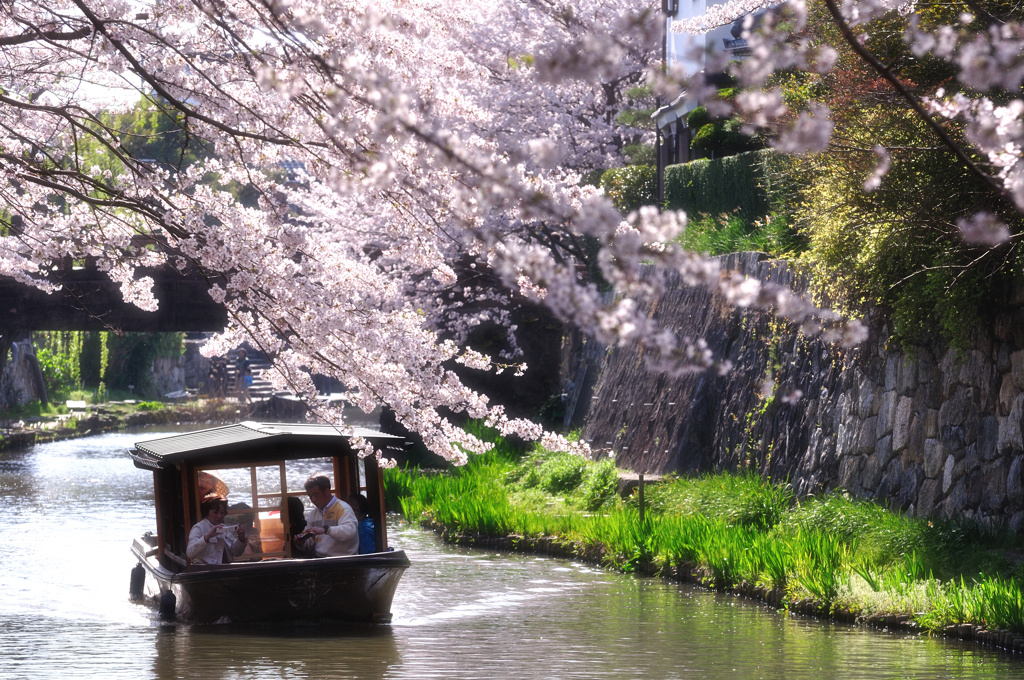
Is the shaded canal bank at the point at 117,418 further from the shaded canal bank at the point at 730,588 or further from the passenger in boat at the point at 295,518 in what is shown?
the passenger in boat at the point at 295,518

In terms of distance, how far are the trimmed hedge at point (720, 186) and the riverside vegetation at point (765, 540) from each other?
505 cm

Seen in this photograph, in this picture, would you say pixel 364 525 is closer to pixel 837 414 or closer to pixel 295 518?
pixel 295 518

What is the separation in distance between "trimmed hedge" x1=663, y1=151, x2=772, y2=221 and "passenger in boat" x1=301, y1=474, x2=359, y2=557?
912 cm

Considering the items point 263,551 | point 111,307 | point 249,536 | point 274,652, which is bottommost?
point 274,652

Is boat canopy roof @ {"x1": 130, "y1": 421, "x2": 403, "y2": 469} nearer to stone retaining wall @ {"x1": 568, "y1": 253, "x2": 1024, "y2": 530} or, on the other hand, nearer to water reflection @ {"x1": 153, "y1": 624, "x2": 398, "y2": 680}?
water reflection @ {"x1": 153, "y1": 624, "x2": 398, "y2": 680}

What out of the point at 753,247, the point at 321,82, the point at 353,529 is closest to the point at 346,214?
the point at 753,247

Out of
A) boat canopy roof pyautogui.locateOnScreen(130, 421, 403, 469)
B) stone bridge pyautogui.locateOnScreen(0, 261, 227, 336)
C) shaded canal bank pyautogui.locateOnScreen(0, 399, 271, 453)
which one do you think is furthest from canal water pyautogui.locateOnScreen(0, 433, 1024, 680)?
shaded canal bank pyautogui.locateOnScreen(0, 399, 271, 453)

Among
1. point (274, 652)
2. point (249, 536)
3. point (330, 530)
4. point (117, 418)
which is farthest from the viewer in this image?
point (117, 418)

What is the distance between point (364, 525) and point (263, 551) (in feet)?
3.72

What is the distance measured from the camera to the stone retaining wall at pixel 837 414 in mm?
10922

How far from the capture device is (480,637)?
10.6 meters

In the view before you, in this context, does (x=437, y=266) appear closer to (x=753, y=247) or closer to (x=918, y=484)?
(x=918, y=484)

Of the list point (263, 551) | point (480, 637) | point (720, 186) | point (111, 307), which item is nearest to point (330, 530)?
point (263, 551)

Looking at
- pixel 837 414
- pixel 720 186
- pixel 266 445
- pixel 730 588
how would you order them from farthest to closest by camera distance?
pixel 720 186 → pixel 837 414 → pixel 730 588 → pixel 266 445
